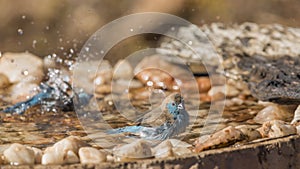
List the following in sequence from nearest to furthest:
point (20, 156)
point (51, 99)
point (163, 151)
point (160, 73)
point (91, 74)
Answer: point (20, 156) → point (163, 151) → point (51, 99) → point (160, 73) → point (91, 74)

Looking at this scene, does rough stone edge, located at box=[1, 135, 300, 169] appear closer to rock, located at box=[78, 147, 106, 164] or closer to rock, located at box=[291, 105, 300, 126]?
rock, located at box=[78, 147, 106, 164]

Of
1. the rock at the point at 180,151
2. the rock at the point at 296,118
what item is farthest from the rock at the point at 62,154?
the rock at the point at 296,118

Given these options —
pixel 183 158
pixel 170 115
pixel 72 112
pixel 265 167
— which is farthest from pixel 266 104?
pixel 183 158

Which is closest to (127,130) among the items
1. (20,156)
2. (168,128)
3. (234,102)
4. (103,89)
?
(168,128)

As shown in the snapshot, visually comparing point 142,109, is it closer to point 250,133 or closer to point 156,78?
point 156,78

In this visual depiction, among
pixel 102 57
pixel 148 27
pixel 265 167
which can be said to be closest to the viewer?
pixel 265 167

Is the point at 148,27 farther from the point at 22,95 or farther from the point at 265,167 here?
the point at 265,167
